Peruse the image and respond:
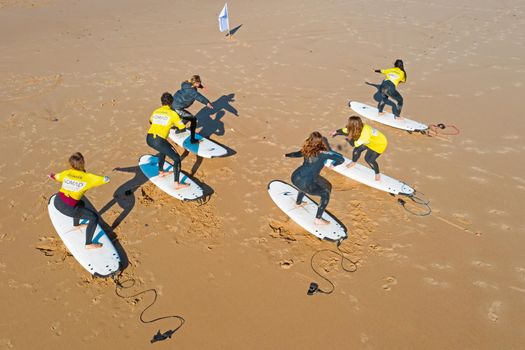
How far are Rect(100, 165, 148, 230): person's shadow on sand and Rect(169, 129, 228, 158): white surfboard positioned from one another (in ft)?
4.72

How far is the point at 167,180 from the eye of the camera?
8656 mm

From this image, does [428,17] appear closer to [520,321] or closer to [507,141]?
[507,141]

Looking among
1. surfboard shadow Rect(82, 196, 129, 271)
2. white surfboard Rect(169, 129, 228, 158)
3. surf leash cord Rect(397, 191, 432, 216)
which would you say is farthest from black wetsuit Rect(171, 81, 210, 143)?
surf leash cord Rect(397, 191, 432, 216)

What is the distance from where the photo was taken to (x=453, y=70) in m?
15.7

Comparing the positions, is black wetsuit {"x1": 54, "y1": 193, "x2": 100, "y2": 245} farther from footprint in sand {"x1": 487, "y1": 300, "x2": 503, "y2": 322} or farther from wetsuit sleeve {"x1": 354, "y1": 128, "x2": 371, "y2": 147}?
footprint in sand {"x1": 487, "y1": 300, "x2": 503, "y2": 322}

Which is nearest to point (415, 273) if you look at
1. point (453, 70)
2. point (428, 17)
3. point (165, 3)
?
point (453, 70)

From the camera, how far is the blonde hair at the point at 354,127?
7449 millimetres

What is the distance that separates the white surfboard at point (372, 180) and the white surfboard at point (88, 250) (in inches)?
220

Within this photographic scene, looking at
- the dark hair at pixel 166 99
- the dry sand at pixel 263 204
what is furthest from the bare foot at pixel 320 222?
the dark hair at pixel 166 99

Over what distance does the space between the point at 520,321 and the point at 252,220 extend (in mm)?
5065

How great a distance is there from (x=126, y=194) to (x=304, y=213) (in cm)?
418

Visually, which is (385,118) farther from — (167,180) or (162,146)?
(162,146)

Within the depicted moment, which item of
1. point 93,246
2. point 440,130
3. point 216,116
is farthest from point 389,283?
point 216,116

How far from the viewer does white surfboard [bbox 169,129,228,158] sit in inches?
381
